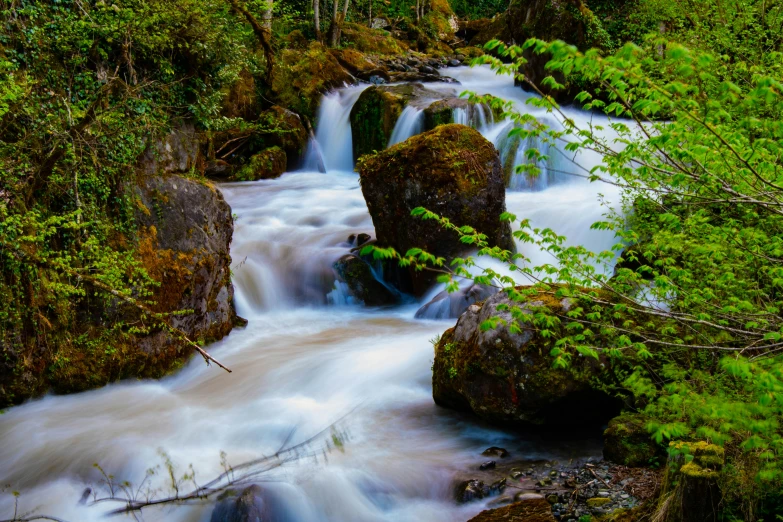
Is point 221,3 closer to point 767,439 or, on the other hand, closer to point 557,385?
point 557,385

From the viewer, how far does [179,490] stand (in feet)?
15.5

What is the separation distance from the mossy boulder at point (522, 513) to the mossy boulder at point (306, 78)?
580 inches

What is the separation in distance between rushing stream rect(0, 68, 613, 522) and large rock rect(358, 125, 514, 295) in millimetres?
1382

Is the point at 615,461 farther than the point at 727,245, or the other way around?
the point at 615,461

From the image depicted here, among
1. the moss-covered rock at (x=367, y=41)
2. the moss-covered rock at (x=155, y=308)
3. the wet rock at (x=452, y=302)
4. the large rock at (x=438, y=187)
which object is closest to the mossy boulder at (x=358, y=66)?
→ the moss-covered rock at (x=367, y=41)

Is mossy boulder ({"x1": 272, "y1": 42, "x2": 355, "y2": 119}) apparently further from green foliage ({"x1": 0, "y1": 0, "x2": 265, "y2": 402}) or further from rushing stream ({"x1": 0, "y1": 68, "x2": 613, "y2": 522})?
green foliage ({"x1": 0, "y1": 0, "x2": 265, "y2": 402})

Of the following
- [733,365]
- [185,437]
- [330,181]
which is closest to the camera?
[733,365]

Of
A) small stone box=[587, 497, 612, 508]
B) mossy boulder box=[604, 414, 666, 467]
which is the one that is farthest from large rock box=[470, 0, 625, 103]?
small stone box=[587, 497, 612, 508]

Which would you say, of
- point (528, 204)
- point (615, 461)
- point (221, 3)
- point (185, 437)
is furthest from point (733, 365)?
point (528, 204)

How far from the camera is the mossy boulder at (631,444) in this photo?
15.3ft

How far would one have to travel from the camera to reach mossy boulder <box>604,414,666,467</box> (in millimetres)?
4668

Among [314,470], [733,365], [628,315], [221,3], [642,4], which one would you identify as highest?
[642,4]

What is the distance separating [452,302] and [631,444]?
428 centimetres

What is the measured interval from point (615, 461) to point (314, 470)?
8.40 feet
